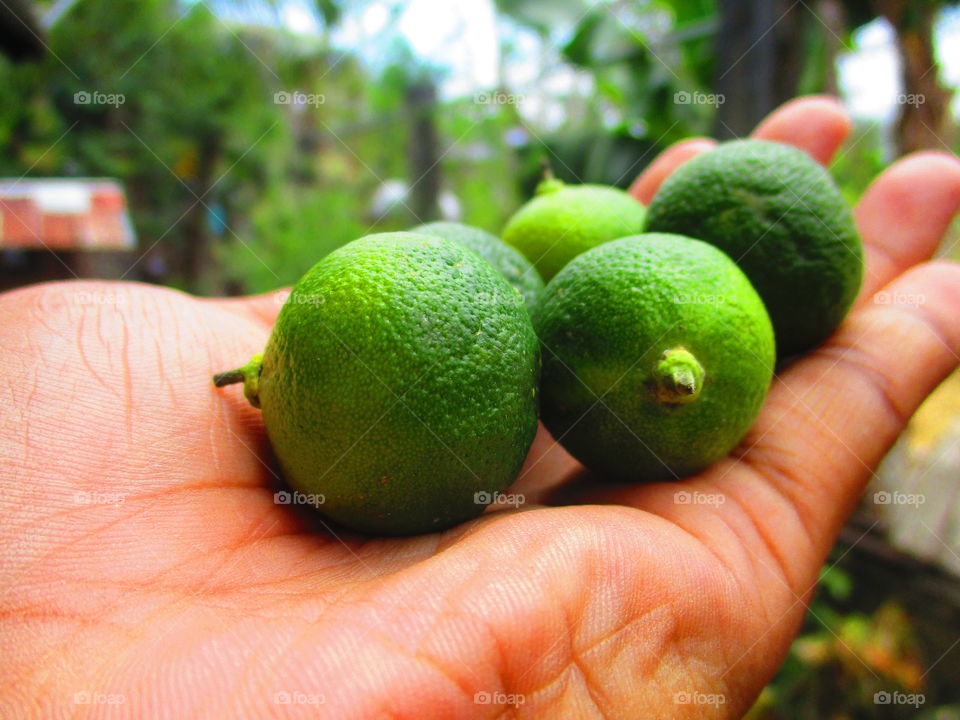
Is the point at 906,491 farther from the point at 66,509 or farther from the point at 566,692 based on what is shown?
the point at 66,509

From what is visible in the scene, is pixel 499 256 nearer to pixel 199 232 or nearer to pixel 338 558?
pixel 338 558

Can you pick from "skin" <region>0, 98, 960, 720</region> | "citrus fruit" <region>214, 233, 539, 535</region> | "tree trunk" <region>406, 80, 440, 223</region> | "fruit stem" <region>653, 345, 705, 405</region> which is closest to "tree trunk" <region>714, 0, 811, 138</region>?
"skin" <region>0, 98, 960, 720</region>

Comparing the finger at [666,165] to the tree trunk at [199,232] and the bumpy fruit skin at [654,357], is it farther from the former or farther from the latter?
the tree trunk at [199,232]

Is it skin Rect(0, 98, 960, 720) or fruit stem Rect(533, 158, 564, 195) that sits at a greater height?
fruit stem Rect(533, 158, 564, 195)

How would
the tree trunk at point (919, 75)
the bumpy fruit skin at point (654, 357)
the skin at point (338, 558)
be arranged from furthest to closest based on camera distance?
the tree trunk at point (919, 75)
the bumpy fruit skin at point (654, 357)
the skin at point (338, 558)

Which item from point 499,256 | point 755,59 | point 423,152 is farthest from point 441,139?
point 499,256

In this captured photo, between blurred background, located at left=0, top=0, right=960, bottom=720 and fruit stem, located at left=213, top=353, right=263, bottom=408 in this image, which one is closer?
fruit stem, located at left=213, top=353, right=263, bottom=408

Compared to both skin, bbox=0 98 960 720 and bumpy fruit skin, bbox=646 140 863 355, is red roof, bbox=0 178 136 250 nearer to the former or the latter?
skin, bbox=0 98 960 720

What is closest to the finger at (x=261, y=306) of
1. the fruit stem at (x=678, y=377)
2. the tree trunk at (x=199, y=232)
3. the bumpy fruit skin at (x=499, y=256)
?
the bumpy fruit skin at (x=499, y=256)
